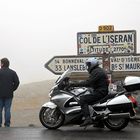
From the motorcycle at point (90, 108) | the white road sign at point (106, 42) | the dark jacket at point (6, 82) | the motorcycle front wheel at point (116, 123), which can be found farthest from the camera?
the white road sign at point (106, 42)

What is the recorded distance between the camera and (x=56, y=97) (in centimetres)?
1157

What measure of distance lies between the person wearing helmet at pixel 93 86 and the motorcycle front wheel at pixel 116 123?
1.45 feet

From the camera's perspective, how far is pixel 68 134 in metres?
10.9

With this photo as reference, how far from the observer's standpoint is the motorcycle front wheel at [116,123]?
11.2m

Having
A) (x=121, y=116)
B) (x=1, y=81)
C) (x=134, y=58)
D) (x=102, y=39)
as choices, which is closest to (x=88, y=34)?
(x=102, y=39)

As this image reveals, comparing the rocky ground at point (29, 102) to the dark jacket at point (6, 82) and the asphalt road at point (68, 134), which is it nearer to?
the dark jacket at point (6, 82)

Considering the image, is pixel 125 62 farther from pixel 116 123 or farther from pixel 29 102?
pixel 29 102

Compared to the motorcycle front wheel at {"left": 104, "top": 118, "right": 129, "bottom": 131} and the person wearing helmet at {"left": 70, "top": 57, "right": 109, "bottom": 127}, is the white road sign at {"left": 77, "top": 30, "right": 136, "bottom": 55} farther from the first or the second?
the motorcycle front wheel at {"left": 104, "top": 118, "right": 129, "bottom": 131}

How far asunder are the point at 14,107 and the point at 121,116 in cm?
966

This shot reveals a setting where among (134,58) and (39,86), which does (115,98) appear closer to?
(134,58)

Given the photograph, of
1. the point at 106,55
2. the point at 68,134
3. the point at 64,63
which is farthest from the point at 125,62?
the point at 68,134

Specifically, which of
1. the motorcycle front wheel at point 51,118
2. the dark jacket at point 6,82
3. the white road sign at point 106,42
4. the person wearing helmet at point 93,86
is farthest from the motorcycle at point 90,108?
the white road sign at point 106,42

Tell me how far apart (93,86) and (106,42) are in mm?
4472

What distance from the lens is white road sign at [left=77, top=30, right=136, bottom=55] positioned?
51.1ft
